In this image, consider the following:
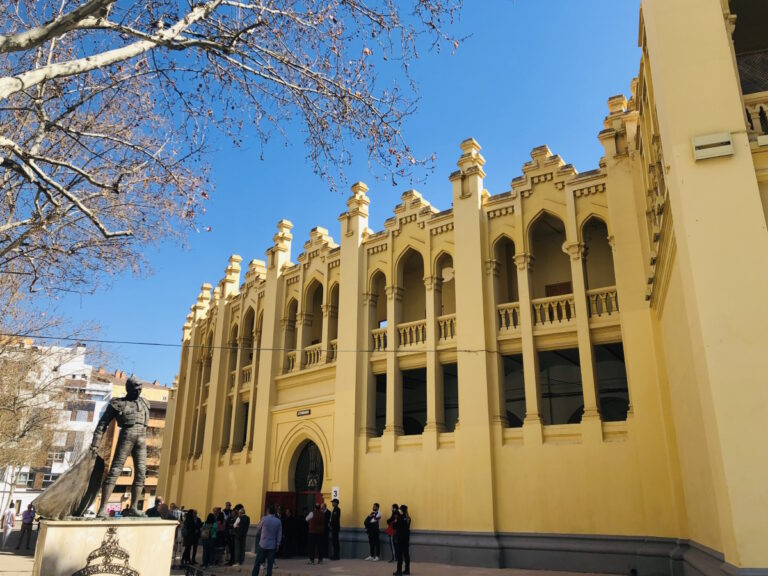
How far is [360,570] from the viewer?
1364 cm

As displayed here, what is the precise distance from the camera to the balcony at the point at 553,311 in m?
14.9

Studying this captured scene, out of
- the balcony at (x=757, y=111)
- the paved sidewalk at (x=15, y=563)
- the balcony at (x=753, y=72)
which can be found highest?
the balcony at (x=753, y=72)

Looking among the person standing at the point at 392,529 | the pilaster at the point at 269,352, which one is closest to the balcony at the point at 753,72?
the person standing at the point at 392,529

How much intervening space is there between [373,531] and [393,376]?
13.9 feet

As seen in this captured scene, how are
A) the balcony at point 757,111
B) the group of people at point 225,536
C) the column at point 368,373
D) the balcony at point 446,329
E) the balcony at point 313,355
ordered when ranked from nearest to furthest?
the balcony at point 757,111, the group of people at point 225,536, the balcony at point 446,329, the column at point 368,373, the balcony at point 313,355

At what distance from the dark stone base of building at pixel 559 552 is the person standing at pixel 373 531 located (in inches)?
13.0

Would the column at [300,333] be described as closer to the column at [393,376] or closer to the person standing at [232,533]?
the column at [393,376]

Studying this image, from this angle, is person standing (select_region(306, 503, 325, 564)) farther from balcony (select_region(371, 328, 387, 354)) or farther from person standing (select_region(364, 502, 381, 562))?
balcony (select_region(371, 328, 387, 354))

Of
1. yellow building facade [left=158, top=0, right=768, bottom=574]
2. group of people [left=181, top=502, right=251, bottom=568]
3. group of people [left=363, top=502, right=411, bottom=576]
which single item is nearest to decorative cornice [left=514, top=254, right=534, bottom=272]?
yellow building facade [left=158, top=0, right=768, bottom=574]

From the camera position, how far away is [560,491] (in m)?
13.5

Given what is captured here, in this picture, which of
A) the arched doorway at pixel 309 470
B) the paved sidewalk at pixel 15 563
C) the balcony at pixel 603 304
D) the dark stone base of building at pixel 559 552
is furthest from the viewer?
the arched doorway at pixel 309 470

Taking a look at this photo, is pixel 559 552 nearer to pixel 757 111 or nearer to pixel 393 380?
pixel 393 380

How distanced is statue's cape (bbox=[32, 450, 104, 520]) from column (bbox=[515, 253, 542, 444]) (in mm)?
9807

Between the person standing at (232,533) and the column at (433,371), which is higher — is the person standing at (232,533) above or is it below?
below
